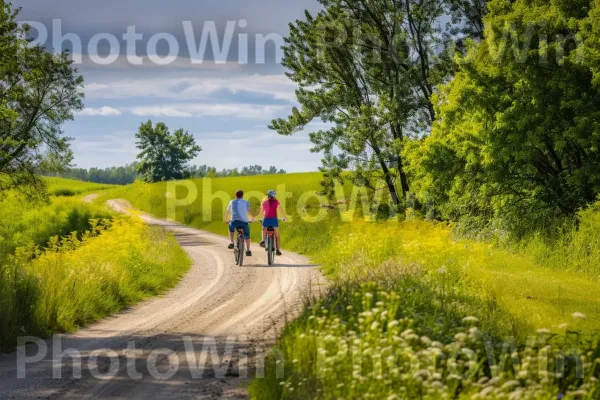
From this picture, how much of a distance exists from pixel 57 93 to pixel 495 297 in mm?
35186

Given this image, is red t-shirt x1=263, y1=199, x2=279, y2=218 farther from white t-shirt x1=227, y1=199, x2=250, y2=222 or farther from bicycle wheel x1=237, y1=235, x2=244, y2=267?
bicycle wheel x1=237, y1=235, x2=244, y2=267

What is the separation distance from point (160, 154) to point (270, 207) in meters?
86.4

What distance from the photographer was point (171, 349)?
31.4 feet

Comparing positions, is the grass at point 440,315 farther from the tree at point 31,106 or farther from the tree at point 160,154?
the tree at point 160,154

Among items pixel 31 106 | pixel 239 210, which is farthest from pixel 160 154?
pixel 239 210

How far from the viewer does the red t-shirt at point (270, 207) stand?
20641mm

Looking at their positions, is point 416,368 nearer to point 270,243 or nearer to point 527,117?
point 270,243

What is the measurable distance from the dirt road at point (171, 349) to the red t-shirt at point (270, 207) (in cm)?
452

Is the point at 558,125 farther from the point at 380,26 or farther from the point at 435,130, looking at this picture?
the point at 380,26

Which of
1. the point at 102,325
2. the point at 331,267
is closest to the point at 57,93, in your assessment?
the point at 331,267

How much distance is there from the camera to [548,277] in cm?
1555

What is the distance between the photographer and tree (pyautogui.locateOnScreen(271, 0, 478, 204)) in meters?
30.8

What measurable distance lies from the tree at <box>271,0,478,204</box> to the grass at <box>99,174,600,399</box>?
6.67 meters

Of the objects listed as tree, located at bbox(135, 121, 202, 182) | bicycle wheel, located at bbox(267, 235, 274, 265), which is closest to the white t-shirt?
bicycle wheel, located at bbox(267, 235, 274, 265)
